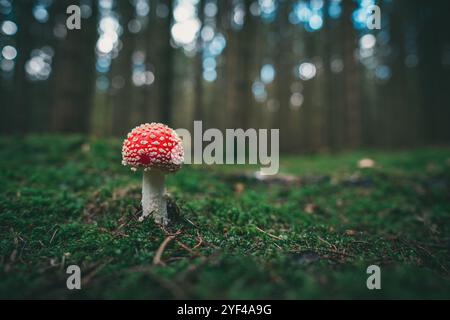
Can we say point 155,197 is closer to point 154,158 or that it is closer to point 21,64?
point 154,158

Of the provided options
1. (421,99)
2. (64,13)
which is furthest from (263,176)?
(421,99)

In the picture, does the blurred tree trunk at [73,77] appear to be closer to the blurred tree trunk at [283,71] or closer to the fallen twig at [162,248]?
the fallen twig at [162,248]

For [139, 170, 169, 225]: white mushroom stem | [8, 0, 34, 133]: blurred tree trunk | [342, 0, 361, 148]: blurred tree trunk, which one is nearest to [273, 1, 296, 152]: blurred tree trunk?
[342, 0, 361, 148]: blurred tree trunk

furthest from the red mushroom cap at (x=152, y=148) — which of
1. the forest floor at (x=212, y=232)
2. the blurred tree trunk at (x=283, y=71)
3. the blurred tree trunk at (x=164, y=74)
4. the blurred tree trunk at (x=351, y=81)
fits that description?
the blurred tree trunk at (x=283, y=71)

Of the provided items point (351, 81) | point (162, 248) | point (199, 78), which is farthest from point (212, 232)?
point (199, 78)

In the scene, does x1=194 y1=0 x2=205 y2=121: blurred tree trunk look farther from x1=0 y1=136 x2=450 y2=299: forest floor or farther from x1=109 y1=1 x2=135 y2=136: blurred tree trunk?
x1=0 y1=136 x2=450 y2=299: forest floor
